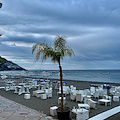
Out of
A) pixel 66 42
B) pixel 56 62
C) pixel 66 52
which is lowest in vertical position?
pixel 56 62

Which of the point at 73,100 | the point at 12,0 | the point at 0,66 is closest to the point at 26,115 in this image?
the point at 73,100

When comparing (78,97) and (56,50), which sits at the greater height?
(56,50)

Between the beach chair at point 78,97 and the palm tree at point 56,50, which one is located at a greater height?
the palm tree at point 56,50

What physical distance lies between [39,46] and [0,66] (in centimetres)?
12610

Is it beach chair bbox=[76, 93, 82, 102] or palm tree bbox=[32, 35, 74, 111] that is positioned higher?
palm tree bbox=[32, 35, 74, 111]

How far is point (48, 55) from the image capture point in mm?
6125

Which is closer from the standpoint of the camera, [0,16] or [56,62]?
[56,62]

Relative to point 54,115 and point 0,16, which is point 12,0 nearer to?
point 0,16

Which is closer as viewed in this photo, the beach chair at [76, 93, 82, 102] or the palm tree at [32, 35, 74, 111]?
the palm tree at [32, 35, 74, 111]

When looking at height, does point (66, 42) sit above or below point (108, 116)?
above

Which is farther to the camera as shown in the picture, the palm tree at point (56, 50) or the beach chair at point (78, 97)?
the beach chair at point (78, 97)

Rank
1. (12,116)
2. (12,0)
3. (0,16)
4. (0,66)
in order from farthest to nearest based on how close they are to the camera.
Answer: (0,66) → (0,16) → (12,0) → (12,116)

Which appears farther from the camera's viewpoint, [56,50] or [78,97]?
[78,97]

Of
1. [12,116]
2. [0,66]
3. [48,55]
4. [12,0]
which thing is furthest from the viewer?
[0,66]
